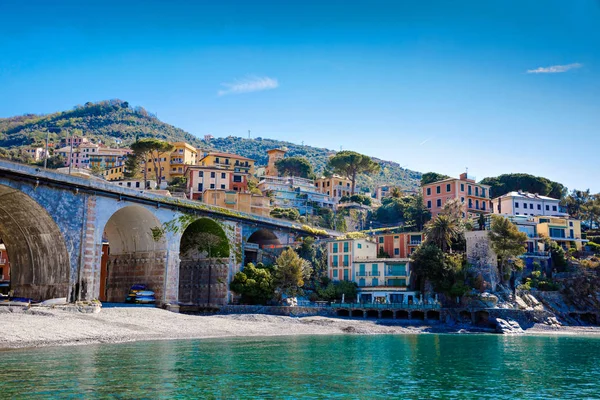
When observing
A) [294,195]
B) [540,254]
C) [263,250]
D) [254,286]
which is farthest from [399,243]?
[294,195]

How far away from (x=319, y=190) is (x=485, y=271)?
2537 inches

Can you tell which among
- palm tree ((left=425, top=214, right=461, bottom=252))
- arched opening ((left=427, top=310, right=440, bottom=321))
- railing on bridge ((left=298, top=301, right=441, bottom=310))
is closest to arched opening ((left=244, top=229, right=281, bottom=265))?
railing on bridge ((left=298, top=301, right=441, bottom=310))

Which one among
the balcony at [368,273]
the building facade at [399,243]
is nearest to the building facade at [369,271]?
the balcony at [368,273]

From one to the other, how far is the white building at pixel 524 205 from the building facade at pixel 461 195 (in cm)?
255

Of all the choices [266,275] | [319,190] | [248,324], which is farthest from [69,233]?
[319,190]

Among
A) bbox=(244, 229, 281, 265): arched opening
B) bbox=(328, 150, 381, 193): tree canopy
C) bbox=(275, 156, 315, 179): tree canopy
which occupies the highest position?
bbox=(275, 156, 315, 179): tree canopy

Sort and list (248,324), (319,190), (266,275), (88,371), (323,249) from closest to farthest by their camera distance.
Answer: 1. (88,371)
2. (248,324)
3. (266,275)
4. (323,249)
5. (319,190)

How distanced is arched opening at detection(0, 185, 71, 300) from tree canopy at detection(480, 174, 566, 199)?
84.0 meters

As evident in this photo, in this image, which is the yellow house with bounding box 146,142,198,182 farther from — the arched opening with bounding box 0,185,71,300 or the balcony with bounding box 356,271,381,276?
the arched opening with bounding box 0,185,71,300

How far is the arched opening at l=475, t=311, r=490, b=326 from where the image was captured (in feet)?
202

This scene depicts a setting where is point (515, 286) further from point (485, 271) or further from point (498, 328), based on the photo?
point (498, 328)

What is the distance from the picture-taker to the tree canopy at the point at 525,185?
107 meters

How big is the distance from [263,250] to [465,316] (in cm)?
2643

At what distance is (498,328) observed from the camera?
59062mm
